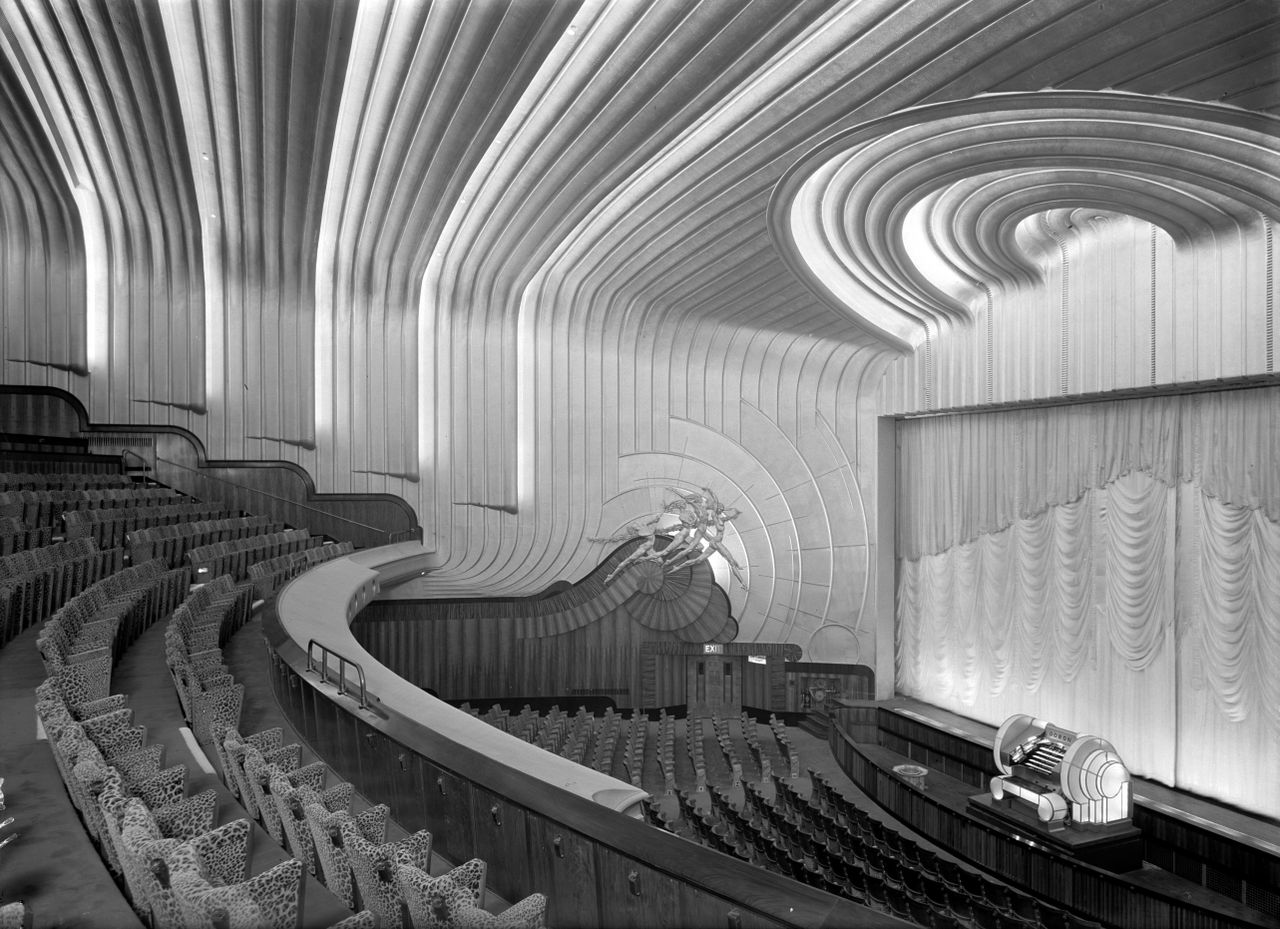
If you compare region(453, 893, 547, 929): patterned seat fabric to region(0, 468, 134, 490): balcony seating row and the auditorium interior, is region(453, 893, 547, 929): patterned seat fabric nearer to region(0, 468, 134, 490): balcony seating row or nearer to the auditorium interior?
the auditorium interior

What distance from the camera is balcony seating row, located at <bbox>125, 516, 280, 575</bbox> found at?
9.54 m

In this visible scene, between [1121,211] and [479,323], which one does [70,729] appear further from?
[479,323]

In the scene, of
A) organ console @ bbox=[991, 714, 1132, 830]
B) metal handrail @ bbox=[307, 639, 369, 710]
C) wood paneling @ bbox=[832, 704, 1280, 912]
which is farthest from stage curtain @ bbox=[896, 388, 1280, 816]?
A: metal handrail @ bbox=[307, 639, 369, 710]

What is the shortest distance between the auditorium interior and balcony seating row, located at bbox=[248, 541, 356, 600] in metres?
0.11

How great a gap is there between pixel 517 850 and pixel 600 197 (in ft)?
27.4

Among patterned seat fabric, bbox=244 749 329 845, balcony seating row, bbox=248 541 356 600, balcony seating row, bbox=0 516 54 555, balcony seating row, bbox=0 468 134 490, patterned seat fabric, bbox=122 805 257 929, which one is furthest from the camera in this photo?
balcony seating row, bbox=0 468 134 490

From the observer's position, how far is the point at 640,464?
1482 cm

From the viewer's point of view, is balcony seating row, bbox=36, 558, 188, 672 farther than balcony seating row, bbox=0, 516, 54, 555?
No

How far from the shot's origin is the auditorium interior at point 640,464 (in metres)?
3.57

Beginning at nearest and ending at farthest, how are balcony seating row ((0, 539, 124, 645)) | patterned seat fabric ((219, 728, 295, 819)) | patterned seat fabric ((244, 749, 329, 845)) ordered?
patterned seat fabric ((244, 749, 329, 845)) → patterned seat fabric ((219, 728, 295, 819)) → balcony seating row ((0, 539, 124, 645))

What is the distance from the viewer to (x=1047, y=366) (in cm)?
1034

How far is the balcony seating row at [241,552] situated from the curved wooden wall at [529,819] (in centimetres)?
459

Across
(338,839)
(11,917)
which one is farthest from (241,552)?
(11,917)

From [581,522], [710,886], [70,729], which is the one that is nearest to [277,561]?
[581,522]
